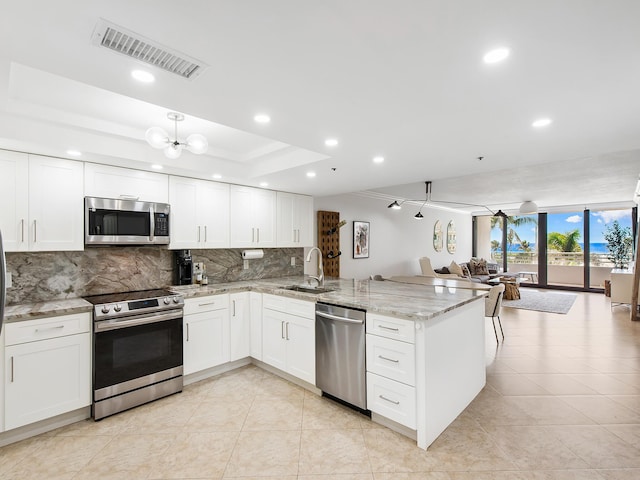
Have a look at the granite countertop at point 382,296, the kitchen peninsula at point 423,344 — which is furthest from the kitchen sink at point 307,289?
the kitchen peninsula at point 423,344

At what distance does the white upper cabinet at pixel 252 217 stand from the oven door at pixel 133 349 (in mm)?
1338

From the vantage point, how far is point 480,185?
6.21 m

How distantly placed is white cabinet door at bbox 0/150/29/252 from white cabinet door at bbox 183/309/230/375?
1543 millimetres

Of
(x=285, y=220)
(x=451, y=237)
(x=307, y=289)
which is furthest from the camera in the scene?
(x=451, y=237)

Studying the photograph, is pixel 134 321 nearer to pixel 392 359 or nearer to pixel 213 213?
pixel 213 213

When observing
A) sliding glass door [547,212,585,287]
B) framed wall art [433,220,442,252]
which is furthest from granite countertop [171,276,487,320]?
sliding glass door [547,212,585,287]

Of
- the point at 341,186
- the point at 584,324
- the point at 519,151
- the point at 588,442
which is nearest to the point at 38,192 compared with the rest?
the point at 341,186

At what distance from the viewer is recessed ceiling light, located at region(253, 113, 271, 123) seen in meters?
2.14

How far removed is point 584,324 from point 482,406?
441 cm

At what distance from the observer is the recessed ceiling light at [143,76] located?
1.58m

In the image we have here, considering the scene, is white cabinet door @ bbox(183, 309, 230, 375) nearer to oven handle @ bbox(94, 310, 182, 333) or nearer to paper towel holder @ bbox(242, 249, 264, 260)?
oven handle @ bbox(94, 310, 182, 333)

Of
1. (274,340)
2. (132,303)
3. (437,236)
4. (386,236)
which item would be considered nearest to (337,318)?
(274,340)

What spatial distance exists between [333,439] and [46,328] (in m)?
2.41

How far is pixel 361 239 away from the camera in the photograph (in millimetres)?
6758
